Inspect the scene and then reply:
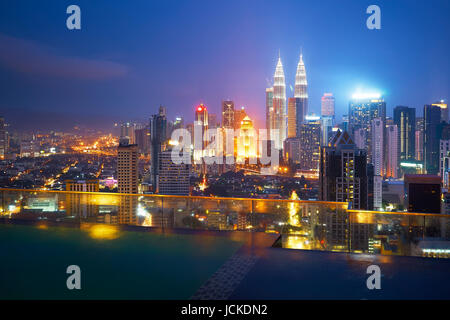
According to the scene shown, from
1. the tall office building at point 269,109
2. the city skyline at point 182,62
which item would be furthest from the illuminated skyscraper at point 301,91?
the city skyline at point 182,62

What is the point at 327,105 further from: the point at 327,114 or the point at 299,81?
the point at 299,81

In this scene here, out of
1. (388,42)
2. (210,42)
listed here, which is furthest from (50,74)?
(388,42)

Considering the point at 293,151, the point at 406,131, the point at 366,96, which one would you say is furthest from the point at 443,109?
the point at 293,151

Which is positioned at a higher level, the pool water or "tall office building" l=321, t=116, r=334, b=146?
"tall office building" l=321, t=116, r=334, b=146

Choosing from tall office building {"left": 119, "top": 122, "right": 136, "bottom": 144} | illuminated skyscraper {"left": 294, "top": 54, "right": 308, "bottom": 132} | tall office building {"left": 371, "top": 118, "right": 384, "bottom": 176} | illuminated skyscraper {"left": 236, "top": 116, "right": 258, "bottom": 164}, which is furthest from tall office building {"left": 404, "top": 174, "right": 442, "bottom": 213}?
illuminated skyscraper {"left": 294, "top": 54, "right": 308, "bottom": 132}

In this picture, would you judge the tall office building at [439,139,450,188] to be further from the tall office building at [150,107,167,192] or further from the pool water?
the pool water

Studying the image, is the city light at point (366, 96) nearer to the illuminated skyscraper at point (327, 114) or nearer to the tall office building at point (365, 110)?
the tall office building at point (365, 110)
